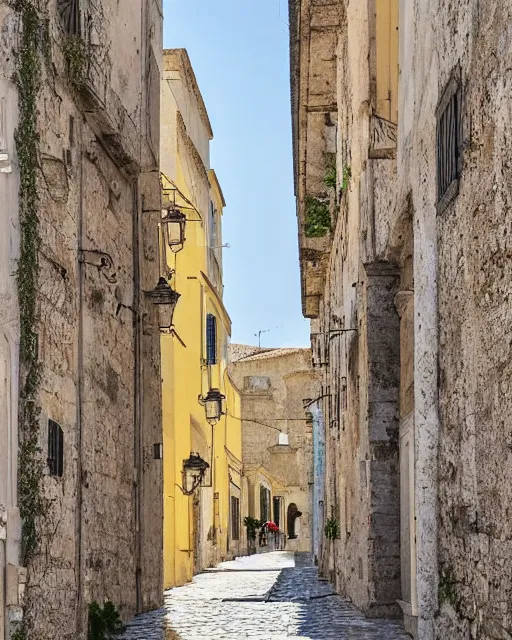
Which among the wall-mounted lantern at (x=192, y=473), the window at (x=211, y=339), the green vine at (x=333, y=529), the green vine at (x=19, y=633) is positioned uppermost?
the window at (x=211, y=339)

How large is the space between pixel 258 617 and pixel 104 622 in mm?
2120

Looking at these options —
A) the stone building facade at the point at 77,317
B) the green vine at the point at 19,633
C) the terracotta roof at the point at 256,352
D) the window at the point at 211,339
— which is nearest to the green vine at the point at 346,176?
the stone building facade at the point at 77,317

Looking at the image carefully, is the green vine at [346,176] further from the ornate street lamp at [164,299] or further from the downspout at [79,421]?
the downspout at [79,421]

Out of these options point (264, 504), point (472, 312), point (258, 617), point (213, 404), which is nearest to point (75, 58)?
point (472, 312)

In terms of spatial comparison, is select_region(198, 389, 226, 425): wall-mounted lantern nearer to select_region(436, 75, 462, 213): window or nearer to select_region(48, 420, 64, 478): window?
select_region(48, 420, 64, 478): window

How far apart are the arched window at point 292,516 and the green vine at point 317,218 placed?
34.4 m

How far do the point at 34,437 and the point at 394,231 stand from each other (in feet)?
12.4

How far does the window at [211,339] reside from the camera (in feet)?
88.3

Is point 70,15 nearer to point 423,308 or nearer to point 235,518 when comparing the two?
point 423,308

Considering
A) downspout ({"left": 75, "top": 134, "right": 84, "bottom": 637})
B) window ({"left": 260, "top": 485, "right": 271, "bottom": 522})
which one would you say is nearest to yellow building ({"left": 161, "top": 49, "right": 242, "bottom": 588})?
downspout ({"left": 75, "top": 134, "right": 84, "bottom": 637})

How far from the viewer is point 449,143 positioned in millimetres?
6566

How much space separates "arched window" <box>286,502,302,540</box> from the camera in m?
53.7

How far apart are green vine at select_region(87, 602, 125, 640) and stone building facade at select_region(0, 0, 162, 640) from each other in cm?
17

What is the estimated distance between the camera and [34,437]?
26.6 feet
